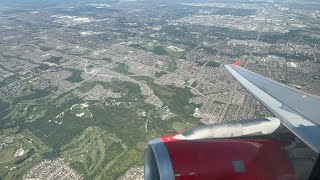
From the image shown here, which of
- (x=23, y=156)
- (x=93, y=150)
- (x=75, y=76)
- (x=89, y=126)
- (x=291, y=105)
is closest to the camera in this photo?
(x=291, y=105)

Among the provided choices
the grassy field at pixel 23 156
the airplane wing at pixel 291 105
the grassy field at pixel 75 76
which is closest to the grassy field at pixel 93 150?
the grassy field at pixel 23 156

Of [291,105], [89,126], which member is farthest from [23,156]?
[291,105]

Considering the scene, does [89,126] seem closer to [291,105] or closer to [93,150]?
[93,150]

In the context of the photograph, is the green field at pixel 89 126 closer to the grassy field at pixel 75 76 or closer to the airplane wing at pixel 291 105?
the grassy field at pixel 75 76

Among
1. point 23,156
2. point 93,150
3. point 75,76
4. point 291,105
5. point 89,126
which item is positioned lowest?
point 23,156

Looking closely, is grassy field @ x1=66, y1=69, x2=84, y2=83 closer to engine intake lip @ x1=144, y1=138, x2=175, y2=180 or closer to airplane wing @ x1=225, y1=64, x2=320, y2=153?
airplane wing @ x1=225, y1=64, x2=320, y2=153

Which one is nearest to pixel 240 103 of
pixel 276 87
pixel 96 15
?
pixel 276 87
